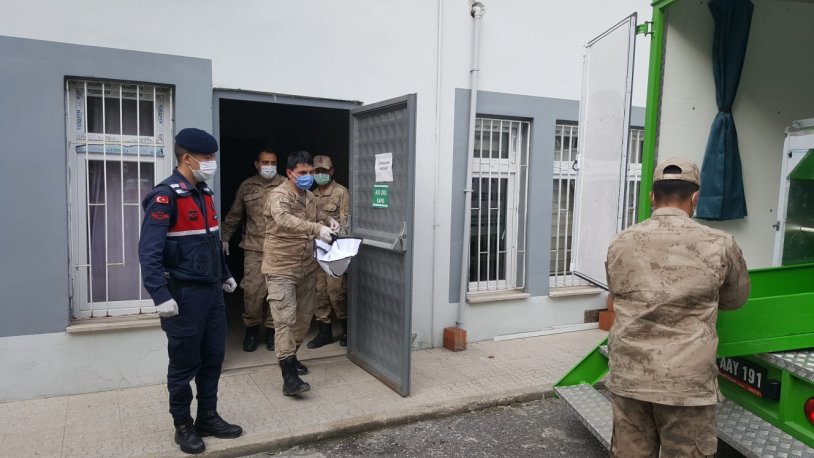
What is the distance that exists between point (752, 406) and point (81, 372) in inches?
180

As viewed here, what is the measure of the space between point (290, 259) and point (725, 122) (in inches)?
133

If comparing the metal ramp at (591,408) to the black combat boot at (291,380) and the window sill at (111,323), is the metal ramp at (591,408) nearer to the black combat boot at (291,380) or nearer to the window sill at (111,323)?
the black combat boot at (291,380)

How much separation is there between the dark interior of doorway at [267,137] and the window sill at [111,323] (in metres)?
2.35

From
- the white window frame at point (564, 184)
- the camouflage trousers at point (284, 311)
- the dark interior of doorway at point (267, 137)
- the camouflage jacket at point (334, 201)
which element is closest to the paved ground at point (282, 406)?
the camouflage trousers at point (284, 311)

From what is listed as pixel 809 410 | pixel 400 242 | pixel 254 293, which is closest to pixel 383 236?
pixel 400 242

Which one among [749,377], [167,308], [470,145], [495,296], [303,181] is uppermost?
[470,145]

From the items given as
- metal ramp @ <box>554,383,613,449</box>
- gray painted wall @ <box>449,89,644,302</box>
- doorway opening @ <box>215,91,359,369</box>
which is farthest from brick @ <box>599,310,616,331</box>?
doorway opening @ <box>215,91,359,369</box>

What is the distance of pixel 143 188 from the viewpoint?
4.74 metres

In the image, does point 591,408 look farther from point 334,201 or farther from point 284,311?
point 334,201

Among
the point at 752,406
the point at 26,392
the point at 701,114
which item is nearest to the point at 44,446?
the point at 26,392

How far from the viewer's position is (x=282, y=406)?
432cm

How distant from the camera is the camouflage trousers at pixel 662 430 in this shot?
2295mm

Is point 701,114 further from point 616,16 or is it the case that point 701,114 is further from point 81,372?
point 81,372

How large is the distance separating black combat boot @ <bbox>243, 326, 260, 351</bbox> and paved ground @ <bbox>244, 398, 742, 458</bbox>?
77.7 inches
